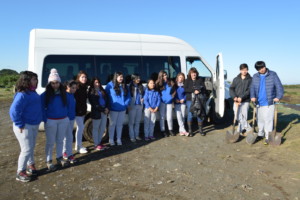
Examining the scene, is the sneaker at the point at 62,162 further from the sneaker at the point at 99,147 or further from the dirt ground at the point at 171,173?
the sneaker at the point at 99,147

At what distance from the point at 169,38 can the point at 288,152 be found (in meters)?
4.42

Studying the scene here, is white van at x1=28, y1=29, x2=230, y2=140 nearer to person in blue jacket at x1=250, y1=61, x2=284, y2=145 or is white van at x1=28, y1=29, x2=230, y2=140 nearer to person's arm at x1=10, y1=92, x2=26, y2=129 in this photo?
person in blue jacket at x1=250, y1=61, x2=284, y2=145

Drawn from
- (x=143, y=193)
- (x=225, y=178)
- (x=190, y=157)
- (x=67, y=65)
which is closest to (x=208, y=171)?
(x=225, y=178)

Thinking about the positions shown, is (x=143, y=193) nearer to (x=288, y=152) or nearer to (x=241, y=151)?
(x=241, y=151)

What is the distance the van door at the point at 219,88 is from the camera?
6909 mm

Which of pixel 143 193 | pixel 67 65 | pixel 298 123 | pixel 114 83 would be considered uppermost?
pixel 67 65

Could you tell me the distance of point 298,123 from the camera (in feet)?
24.1

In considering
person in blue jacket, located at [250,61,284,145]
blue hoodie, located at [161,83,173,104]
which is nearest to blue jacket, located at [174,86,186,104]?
blue hoodie, located at [161,83,173,104]

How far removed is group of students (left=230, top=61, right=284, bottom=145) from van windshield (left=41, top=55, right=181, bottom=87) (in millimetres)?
1915

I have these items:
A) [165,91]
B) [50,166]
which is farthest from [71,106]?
[165,91]

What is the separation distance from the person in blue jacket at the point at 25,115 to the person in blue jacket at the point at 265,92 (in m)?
4.85

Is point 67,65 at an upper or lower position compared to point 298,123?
upper

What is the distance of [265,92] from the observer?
5.84 metres

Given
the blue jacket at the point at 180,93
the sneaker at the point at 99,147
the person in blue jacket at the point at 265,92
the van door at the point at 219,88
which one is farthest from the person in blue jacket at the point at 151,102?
the person in blue jacket at the point at 265,92
